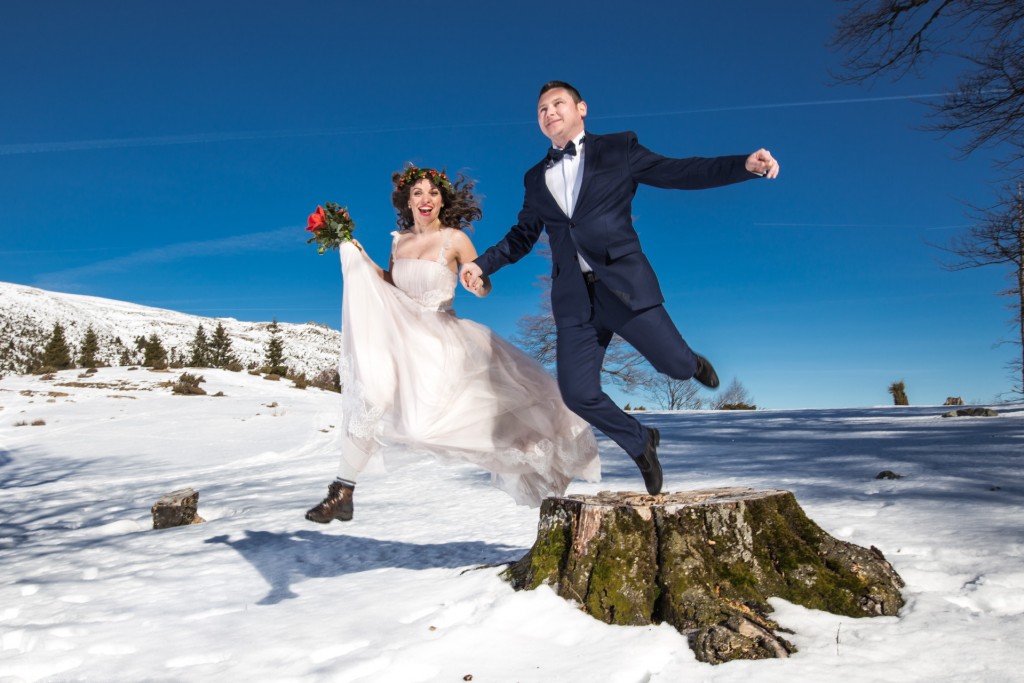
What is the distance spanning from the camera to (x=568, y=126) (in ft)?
11.6

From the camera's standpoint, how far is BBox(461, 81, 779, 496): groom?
3.37 metres

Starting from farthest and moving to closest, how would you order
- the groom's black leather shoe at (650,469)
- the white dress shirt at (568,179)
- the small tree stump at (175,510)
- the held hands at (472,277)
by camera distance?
the small tree stump at (175,510)
the held hands at (472,277)
the groom's black leather shoe at (650,469)
the white dress shirt at (568,179)

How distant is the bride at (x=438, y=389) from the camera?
3.67m

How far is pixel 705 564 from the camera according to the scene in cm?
291

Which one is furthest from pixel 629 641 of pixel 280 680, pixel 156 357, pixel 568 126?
pixel 156 357

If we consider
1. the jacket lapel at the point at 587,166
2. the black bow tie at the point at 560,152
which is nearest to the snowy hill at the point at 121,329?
the black bow tie at the point at 560,152

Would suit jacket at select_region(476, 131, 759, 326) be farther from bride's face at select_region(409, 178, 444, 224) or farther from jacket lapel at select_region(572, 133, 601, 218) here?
bride's face at select_region(409, 178, 444, 224)

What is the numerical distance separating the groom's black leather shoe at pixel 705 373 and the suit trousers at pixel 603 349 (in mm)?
55

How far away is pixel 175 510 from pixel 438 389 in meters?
3.64

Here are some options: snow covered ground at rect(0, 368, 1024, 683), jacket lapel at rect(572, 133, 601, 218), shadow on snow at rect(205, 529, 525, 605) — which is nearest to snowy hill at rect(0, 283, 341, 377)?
snow covered ground at rect(0, 368, 1024, 683)

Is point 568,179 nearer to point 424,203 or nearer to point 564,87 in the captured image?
point 564,87

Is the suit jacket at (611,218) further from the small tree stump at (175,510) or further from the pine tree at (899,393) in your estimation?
the pine tree at (899,393)

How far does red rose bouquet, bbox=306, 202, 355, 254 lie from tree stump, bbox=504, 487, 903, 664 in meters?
2.07

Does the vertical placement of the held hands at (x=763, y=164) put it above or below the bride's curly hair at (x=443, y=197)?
below
